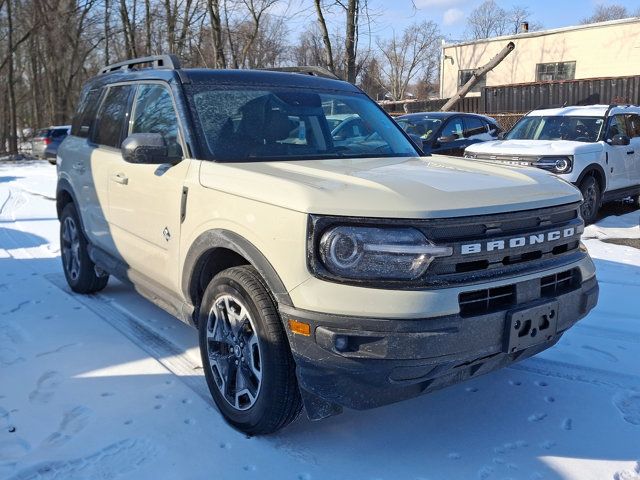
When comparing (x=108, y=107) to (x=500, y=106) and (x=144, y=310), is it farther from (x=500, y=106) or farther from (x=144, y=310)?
(x=500, y=106)

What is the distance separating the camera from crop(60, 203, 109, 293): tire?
5.52 m

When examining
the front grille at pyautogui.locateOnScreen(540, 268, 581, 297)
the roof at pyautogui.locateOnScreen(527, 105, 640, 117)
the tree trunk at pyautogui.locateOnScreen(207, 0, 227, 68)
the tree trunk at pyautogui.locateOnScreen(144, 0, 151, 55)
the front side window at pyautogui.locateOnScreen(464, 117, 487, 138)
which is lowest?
the front grille at pyautogui.locateOnScreen(540, 268, 581, 297)

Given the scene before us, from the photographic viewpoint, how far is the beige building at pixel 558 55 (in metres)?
30.1

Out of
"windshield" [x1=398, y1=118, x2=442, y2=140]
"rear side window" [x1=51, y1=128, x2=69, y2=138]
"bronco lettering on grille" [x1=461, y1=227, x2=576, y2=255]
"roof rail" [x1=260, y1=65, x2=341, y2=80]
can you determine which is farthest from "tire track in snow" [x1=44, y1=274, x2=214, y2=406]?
"rear side window" [x1=51, y1=128, x2=69, y2=138]

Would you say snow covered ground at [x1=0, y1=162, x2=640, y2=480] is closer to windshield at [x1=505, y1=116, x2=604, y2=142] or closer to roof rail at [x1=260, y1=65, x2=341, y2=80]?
roof rail at [x1=260, y1=65, x2=341, y2=80]

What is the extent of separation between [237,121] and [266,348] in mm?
1598

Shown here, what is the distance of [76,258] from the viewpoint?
571cm

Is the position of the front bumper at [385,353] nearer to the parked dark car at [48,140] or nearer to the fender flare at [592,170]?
the fender flare at [592,170]

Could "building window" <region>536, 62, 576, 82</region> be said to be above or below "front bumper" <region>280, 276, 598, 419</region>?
above

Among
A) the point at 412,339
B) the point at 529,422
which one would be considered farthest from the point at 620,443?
the point at 412,339

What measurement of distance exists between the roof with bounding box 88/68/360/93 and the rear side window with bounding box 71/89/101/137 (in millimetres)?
695

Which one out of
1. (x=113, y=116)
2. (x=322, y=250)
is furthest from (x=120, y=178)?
(x=322, y=250)

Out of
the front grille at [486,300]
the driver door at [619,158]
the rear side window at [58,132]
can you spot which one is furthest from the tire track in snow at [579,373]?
the rear side window at [58,132]

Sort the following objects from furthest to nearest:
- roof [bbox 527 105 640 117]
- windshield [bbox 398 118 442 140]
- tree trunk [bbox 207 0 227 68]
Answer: tree trunk [bbox 207 0 227 68]
windshield [bbox 398 118 442 140]
roof [bbox 527 105 640 117]
